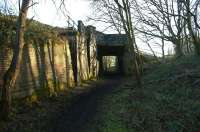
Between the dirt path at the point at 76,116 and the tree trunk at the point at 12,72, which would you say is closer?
the dirt path at the point at 76,116

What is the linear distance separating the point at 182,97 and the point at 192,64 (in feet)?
25.0

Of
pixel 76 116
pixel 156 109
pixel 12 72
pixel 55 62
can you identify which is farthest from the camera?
pixel 55 62

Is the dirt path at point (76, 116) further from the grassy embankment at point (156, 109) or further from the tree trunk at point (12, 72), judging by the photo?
the tree trunk at point (12, 72)

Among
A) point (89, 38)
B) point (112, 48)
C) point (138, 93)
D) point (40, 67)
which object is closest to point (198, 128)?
point (138, 93)

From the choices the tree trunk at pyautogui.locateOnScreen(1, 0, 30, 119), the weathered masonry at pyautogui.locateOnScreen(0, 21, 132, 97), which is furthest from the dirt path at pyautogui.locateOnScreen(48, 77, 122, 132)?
the weathered masonry at pyautogui.locateOnScreen(0, 21, 132, 97)

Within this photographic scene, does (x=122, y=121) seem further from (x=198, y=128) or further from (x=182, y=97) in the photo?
(x=182, y=97)

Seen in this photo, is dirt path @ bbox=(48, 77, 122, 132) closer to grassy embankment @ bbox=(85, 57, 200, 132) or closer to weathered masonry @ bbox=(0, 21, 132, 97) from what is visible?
grassy embankment @ bbox=(85, 57, 200, 132)

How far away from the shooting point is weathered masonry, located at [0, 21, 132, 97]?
45.4 ft

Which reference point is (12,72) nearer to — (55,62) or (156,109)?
(156,109)

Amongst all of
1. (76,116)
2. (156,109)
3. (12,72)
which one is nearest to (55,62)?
(76,116)

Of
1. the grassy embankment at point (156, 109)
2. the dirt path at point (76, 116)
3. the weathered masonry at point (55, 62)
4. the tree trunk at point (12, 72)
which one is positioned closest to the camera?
the dirt path at point (76, 116)

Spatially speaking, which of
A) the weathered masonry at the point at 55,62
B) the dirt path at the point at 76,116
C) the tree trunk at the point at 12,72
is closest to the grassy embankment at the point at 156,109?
Answer: the dirt path at the point at 76,116

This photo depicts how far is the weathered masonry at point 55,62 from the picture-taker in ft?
45.4

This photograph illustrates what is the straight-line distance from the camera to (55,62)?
18.0 metres
